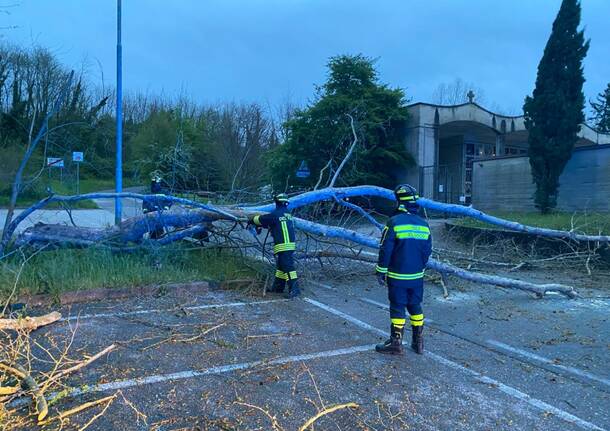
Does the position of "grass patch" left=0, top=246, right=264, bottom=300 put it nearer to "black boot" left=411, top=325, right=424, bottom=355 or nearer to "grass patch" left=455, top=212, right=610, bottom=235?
"black boot" left=411, top=325, right=424, bottom=355

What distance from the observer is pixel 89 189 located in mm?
20156

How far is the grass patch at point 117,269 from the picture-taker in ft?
21.2

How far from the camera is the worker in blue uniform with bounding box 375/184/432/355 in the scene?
16.0 ft

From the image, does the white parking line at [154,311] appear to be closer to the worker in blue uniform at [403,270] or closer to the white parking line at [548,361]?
the worker in blue uniform at [403,270]

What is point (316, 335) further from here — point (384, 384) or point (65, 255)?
point (65, 255)

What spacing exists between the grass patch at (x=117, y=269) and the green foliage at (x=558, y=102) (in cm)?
1221

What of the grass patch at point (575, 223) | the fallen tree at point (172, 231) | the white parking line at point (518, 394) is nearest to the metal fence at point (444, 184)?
the grass patch at point (575, 223)

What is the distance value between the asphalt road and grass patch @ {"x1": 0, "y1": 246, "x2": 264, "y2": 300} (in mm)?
485

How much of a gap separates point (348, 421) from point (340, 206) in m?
6.41

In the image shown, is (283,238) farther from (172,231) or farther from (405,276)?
(405,276)

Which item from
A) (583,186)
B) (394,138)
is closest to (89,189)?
(394,138)

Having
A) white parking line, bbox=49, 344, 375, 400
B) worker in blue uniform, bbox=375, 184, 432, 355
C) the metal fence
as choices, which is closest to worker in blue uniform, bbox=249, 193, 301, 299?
white parking line, bbox=49, 344, 375, 400

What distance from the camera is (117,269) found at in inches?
282

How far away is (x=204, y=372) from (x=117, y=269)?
347cm
